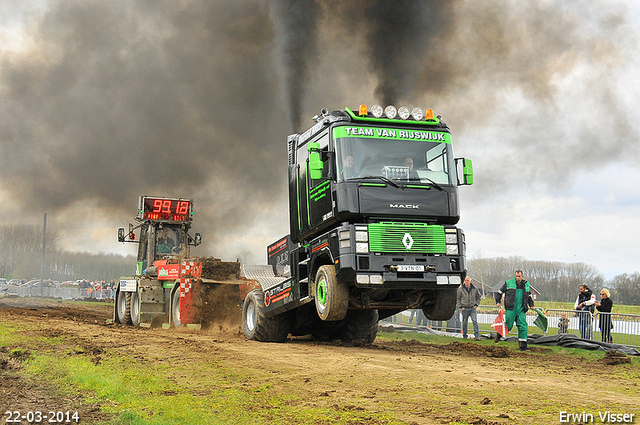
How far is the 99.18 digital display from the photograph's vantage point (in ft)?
64.6

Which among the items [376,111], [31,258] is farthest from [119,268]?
[376,111]

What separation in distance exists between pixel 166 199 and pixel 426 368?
13502 millimetres

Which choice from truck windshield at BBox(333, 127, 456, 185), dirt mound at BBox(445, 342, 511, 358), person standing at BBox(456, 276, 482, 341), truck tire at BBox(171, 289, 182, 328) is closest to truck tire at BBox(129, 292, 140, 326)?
truck tire at BBox(171, 289, 182, 328)

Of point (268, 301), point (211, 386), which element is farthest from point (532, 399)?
point (268, 301)

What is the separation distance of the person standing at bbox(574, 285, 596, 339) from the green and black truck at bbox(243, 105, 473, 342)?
16.2 ft

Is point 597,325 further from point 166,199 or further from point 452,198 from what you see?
point 166,199

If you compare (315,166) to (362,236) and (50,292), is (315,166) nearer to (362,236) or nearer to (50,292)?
(362,236)

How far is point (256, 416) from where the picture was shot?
5.50 meters

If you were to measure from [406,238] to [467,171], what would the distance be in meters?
1.76

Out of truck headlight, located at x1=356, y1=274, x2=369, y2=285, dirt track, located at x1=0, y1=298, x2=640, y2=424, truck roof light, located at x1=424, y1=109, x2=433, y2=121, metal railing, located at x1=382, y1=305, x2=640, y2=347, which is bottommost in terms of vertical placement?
dirt track, located at x1=0, y1=298, x2=640, y2=424

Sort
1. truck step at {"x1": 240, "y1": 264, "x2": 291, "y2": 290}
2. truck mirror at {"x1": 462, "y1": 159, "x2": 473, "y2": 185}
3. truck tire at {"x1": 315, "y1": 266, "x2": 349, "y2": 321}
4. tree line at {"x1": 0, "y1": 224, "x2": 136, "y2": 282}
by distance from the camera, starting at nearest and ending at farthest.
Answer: truck tire at {"x1": 315, "y1": 266, "x2": 349, "y2": 321}, truck mirror at {"x1": 462, "y1": 159, "x2": 473, "y2": 185}, truck step at {"x1": 240, "y1": 264, "x2": 291, "y2": 290}, tree line at {"x1": 0, "y1": 224, "x2": 136, "y2": 282}

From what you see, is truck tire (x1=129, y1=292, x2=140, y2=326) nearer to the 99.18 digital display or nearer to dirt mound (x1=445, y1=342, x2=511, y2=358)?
the 99.18 digital display

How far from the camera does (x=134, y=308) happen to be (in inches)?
750

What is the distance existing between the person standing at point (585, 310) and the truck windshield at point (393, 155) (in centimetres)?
584
